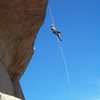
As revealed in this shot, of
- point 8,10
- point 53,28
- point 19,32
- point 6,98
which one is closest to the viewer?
point 6,98

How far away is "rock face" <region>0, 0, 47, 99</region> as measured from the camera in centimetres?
1252

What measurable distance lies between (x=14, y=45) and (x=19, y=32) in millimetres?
568

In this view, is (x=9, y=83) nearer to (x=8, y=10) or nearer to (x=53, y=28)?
(x=8, y=10)

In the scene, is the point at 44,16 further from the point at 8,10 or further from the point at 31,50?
the point at 31,50

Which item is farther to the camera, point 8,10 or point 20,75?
point 20,75

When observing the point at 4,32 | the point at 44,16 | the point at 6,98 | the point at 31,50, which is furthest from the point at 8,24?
the point at 6,98

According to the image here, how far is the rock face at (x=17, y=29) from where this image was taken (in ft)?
41.1

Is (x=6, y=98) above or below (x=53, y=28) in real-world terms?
below

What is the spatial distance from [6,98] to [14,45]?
3.82 metres

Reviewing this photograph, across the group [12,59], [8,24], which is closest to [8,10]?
[8,24]

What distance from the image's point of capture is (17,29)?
13.3m

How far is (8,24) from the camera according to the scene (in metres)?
12.9

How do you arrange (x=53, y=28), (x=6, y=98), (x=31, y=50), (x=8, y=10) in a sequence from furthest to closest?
1. (x=53, y=28)
2. (x=31, y=50)
3. (x=8, y=10)
4. (x=6, y=98)

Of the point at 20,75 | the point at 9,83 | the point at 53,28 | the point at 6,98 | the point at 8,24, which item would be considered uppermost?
the point at 53,28
